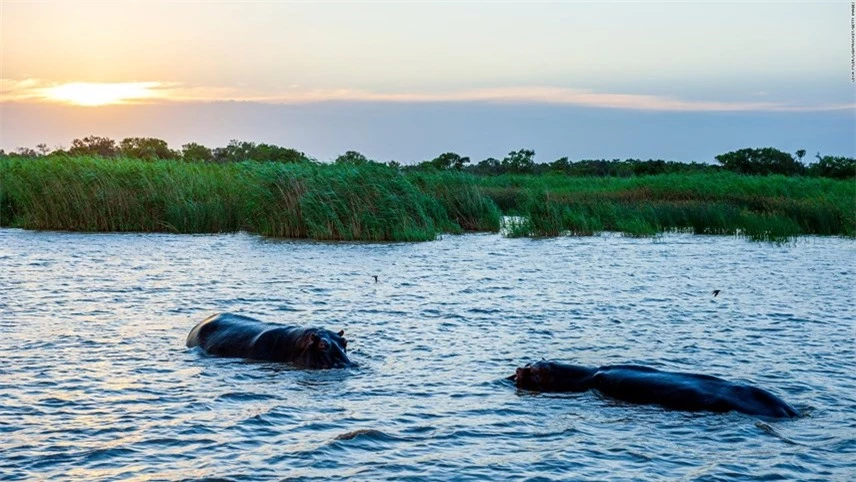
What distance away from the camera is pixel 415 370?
985cm

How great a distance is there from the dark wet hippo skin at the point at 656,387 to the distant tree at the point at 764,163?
49.8 meters

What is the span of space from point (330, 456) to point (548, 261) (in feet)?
48.8

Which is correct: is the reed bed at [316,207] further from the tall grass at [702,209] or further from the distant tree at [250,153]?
the distant tree at [250,153]

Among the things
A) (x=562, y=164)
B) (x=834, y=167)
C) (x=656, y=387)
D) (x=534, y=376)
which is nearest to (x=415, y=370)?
(x=534, y=376)

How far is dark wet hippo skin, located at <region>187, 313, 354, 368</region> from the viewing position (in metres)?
9.83

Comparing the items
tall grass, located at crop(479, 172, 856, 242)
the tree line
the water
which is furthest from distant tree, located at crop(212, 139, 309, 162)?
the water

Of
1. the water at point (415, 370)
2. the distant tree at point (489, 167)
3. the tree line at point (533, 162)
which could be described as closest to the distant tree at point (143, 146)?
the tree line at point (533, 162)

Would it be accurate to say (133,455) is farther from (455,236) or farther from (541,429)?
(455,236)

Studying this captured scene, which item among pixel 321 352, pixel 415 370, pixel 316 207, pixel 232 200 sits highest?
pixel 232 200

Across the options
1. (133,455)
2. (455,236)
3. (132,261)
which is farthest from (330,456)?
(455,236)

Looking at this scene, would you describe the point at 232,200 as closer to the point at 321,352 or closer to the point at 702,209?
the point at 702,209

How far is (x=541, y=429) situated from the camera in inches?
304

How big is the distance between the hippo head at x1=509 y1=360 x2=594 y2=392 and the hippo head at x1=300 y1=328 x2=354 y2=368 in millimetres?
1904

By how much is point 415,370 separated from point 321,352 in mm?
970
